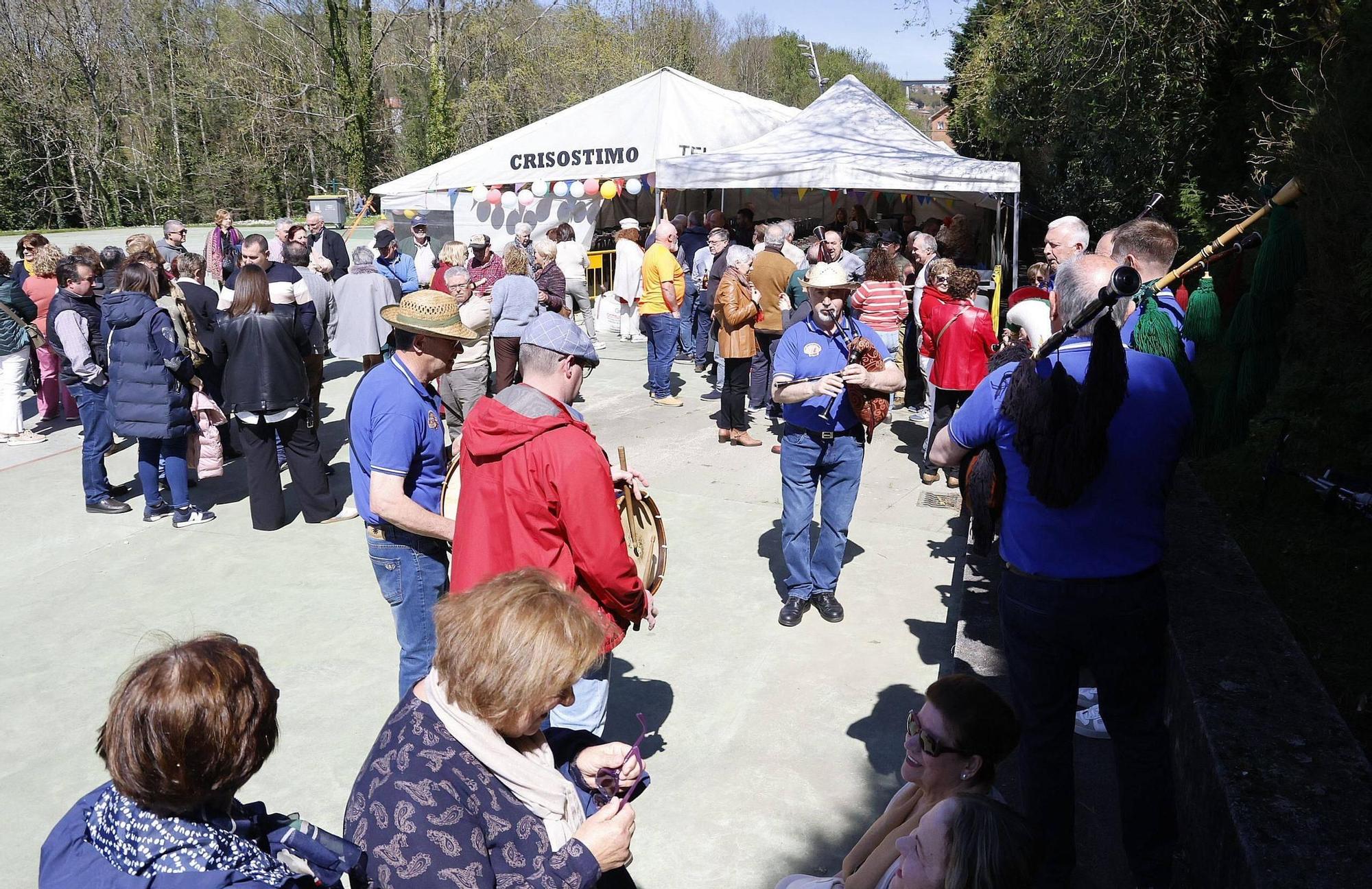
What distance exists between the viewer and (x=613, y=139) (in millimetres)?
15977

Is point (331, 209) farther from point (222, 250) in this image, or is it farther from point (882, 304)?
point (882, 304)

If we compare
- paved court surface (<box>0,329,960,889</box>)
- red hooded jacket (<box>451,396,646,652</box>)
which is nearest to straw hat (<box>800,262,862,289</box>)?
paved court surface (<box>0,329,960,889</box>)

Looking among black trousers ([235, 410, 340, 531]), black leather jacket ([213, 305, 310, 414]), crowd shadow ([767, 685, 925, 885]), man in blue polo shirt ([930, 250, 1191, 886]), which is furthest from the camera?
black trousers ([235, 410, 340, 531])

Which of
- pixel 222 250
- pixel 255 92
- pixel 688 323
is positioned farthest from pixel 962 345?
pixel 255 92

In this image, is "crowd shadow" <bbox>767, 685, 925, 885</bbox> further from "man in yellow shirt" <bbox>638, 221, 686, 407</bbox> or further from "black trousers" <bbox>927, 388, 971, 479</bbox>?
"man in yellow shirt" <bbox>638, 221, 686, 407</bbox>

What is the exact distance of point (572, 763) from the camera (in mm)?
2377

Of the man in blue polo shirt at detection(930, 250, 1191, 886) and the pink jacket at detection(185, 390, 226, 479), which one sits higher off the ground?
the man in blue polo shirt at detection(930, 250, 1191, 886)

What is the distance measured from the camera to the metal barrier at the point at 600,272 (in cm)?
1700

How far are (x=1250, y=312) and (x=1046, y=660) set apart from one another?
70.8 inches

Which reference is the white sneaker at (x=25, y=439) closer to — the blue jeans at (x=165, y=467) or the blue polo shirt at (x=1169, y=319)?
the blue jeans at (x=165, y=467)

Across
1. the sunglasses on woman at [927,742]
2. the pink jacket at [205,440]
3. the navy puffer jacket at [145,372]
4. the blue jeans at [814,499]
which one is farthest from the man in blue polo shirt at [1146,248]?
the pink jacket at [205,440]

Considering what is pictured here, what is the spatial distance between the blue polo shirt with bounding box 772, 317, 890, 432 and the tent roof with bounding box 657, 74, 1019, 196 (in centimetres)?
648

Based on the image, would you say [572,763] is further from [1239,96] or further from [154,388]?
[1239,96]

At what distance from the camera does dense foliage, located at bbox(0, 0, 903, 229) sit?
30.3 m
